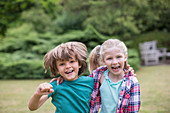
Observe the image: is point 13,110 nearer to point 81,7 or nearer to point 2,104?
point 2,104

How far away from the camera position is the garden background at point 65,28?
8.52 meters

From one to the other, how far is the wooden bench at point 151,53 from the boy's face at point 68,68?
33.8ft

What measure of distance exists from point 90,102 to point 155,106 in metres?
2.85

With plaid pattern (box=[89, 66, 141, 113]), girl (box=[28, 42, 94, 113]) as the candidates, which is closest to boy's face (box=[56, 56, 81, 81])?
girl (box=[28, 42, 94, 113])

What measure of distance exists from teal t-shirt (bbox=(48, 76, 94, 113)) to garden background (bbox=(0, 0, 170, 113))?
203 inches

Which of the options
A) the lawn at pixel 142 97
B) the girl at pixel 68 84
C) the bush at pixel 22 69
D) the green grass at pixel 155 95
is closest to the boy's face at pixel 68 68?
the girl at pixel 68 84

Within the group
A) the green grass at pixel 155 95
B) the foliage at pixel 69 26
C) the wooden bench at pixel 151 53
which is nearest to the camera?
the green grass at pixel 155 95

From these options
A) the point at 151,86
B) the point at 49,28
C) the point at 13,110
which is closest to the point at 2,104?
the point at 13,110

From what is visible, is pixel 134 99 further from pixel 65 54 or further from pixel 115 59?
pixel 65 54

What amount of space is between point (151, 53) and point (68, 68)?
10494mm

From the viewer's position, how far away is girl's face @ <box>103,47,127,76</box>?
189 centimetres

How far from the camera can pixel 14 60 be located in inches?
363

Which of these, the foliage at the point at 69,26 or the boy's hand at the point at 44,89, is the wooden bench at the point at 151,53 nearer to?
the foliage at the point at 69,26

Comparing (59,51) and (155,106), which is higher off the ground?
(59,51)
